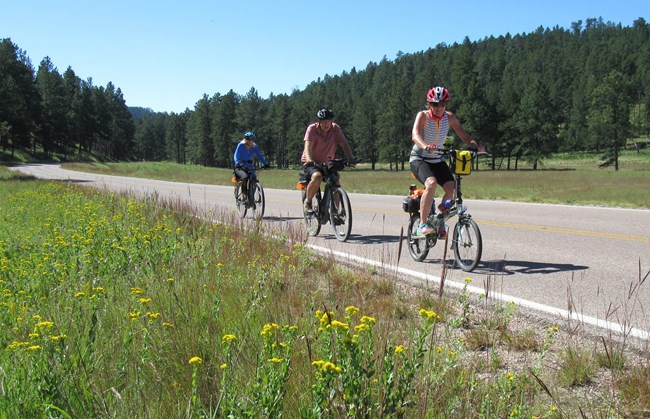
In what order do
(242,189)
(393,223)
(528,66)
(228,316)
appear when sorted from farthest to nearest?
(528,66)
(242,189)
(393,223)
(228,316)

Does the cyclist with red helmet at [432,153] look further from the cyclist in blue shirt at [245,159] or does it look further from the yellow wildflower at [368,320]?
the cyclist in blue shirt at [245,159]

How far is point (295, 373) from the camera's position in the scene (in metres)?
2.61

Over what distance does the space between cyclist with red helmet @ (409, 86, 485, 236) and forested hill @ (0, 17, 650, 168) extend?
1452 inches

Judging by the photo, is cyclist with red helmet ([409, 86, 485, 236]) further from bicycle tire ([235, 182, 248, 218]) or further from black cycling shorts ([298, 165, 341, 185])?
bicycle tire ([235, 182, 248, 218])

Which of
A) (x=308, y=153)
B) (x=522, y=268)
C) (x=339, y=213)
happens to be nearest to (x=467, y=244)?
(x=522, y=268)

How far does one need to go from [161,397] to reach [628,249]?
689cm

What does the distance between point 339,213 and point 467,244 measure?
3.24 meters

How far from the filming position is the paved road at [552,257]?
4.65 meters

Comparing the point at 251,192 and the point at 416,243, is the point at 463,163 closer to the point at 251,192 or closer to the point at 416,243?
the point at 416,243

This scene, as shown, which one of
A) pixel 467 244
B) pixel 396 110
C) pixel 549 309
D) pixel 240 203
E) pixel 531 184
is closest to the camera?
pixel 549 309

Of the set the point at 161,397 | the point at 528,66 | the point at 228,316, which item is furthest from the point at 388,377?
the point at 528,66

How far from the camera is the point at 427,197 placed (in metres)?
6.62

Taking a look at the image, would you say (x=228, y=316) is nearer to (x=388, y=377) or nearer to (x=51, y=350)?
(x=51, y=350)

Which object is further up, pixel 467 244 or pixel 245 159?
pixel 245 159
